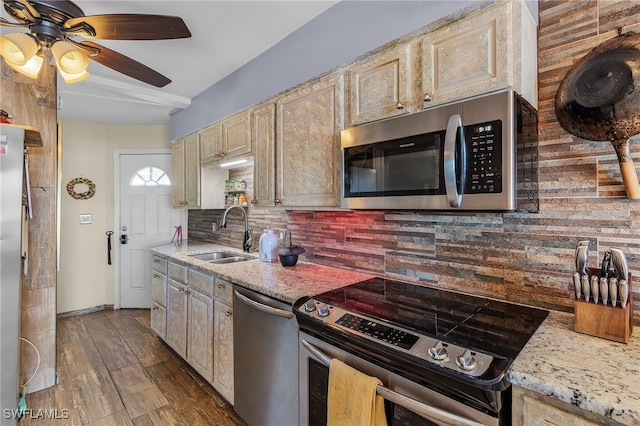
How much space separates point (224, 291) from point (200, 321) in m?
0.47

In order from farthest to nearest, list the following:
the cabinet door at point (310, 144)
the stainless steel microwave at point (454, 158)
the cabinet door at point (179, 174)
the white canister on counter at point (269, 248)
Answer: the cabinet door at point (179, 174)
the white canister on counter at point (269, 248)
the cabinet door at point (310, 144)
the stainless steel microwave at point (454, 158)

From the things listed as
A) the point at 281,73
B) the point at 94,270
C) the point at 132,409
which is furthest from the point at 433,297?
the point at 94,270

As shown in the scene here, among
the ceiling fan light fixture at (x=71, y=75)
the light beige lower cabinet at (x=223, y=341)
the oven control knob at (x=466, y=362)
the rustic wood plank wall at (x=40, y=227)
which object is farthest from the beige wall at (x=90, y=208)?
the oven control knob at (x=466, y=362)

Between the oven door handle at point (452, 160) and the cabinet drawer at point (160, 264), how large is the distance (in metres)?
2.60

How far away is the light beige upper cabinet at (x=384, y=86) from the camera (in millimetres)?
A: 1436

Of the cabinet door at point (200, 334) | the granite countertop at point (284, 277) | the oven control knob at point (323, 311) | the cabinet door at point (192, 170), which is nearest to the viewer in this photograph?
the oven control knob at point (323, 311)

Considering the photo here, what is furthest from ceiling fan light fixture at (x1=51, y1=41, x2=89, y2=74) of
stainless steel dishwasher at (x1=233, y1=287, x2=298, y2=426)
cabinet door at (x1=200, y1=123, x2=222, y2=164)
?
stainless steel dishwasher at (x1=233, y1=287, x2=298, y2=426)

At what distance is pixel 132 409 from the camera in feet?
6.81

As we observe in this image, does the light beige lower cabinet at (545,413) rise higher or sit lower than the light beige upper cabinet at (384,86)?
lower

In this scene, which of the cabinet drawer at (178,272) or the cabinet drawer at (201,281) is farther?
the cabinet drawer at (178,272)

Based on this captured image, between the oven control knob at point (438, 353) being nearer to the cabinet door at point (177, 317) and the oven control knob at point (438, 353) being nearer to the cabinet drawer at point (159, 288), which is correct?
the cabinet door at point (177, 317)

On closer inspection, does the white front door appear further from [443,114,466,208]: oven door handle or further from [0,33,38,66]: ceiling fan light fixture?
[443,114,466,208]: oven door handle

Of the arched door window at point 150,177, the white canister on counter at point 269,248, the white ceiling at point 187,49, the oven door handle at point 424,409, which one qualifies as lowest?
the oven door handle at point 424,409

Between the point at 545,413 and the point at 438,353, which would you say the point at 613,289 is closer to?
the point at 545,413
